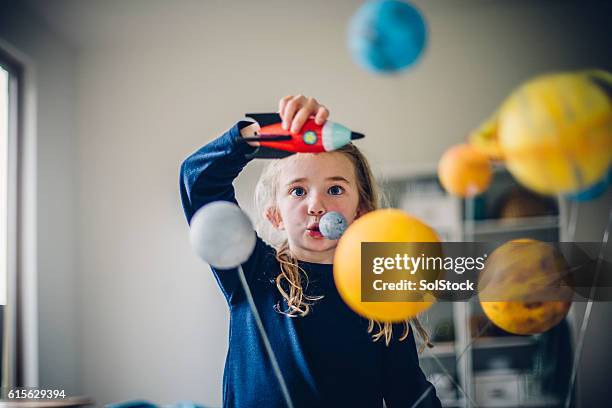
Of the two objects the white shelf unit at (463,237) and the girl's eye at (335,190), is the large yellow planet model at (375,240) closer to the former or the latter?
the girl's eye at (335,190)

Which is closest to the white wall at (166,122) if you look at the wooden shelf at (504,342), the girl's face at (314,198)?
the girl's face at (314,198)

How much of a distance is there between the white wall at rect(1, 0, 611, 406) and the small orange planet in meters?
0.73

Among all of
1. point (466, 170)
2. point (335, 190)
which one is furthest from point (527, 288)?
point (335, 190)

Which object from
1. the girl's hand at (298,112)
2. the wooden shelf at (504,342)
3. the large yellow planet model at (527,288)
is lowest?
the wooden shelf at (504,342)

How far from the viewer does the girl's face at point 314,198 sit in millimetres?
726

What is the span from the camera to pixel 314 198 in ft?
2.38

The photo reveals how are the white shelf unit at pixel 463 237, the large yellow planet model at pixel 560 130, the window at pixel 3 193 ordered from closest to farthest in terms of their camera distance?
the large yellow planet model at pixel 560 130
the window at pixel 3 193
the white shelf unit at pixel 463 237

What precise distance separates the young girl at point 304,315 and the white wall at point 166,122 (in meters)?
0.59

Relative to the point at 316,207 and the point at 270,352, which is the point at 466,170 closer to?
the point at 316,207

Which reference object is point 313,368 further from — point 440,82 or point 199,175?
point 440,82

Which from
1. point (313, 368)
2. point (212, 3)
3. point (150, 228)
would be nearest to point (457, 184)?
point (313, 368)

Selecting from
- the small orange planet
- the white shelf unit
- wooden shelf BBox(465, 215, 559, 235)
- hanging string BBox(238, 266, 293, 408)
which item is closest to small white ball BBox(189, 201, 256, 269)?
hanging string BBox(238, 266, 293, 408)

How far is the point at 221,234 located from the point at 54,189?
953mm

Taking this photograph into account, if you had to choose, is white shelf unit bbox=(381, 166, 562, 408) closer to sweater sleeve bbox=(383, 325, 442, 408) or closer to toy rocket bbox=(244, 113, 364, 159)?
sweater sleeve bbox=(383, 325, 442, 408)
